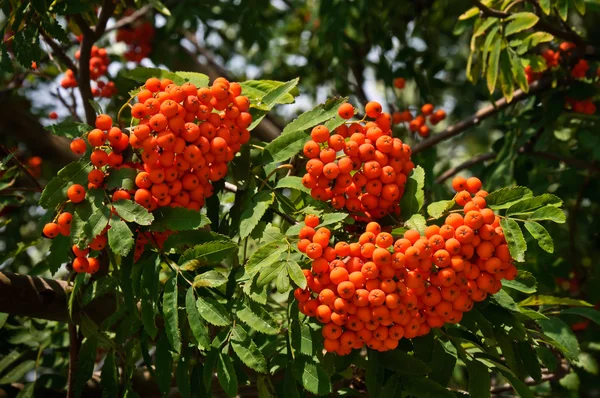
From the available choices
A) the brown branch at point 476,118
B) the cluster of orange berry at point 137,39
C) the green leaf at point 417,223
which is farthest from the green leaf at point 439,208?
the cluster of orange berry at point 137,39

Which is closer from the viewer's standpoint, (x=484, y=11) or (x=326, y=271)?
(x=326, y=271)

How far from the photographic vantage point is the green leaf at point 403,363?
6.08 ft

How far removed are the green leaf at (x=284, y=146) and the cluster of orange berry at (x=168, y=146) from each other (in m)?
0.12

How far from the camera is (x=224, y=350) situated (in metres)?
1.86

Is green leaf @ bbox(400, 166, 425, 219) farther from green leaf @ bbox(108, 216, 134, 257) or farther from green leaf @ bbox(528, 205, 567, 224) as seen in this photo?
green leaf @ bbox(108, 216, 134, 257)

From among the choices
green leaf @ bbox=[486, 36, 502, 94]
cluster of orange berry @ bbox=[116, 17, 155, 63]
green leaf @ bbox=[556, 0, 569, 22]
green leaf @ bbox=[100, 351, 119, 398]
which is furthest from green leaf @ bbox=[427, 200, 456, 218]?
cluster of orange berry @ bbox=[116, 17, 155, 63]

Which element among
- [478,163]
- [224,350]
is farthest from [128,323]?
[478,163]

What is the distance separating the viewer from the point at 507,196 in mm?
1898

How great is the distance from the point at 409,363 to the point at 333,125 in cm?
71

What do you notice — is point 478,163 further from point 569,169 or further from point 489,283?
point 489,283

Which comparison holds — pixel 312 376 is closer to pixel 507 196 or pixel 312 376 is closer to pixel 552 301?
pixel 507 196

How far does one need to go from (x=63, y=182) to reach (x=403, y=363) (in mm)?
1044

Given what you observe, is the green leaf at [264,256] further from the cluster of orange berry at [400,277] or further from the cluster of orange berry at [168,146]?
the cluster of orange berry at [168,146]

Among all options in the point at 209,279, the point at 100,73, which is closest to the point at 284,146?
the point at 209,279
